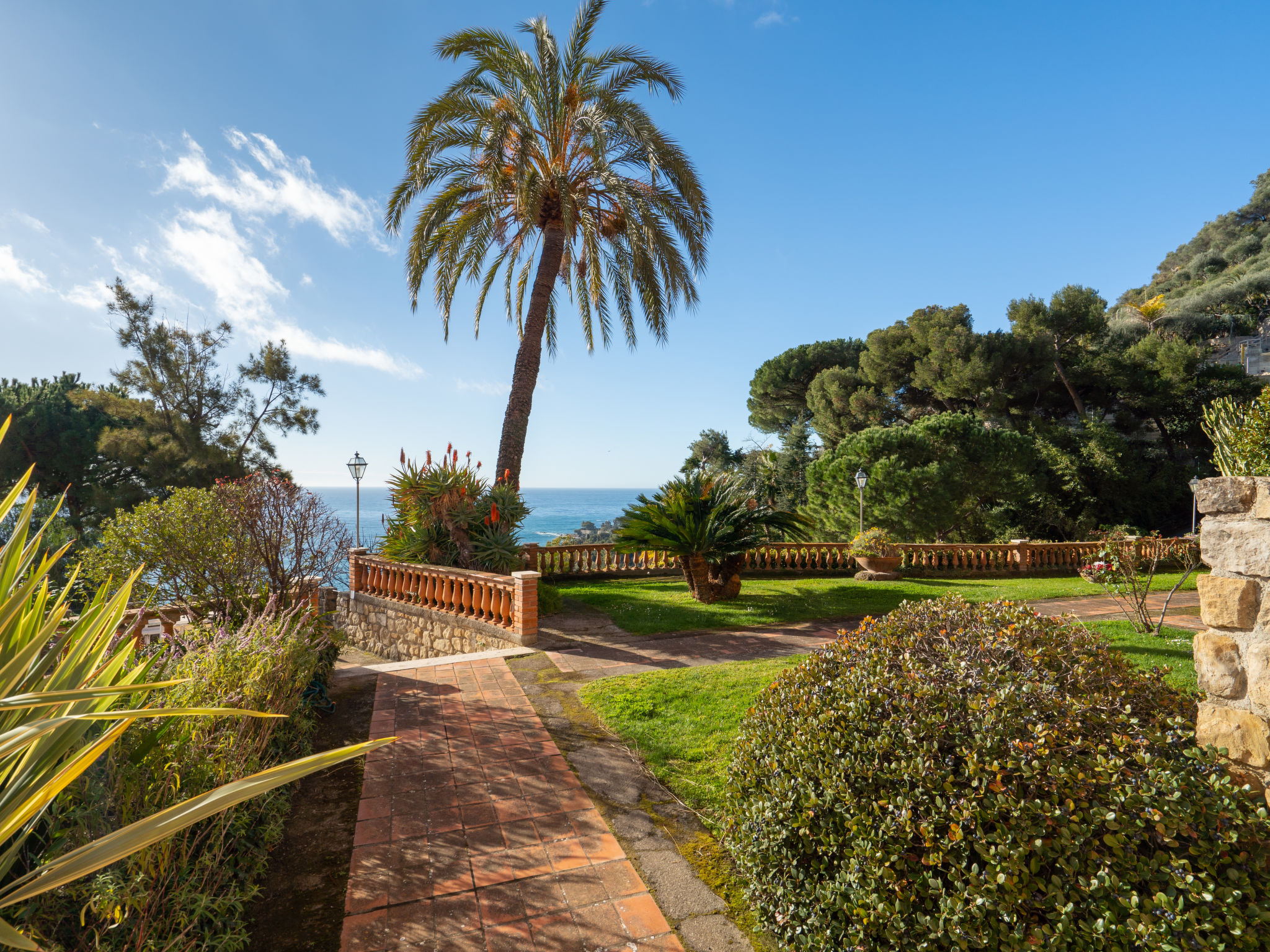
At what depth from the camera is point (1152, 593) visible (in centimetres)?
1105

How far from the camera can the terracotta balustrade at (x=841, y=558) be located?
43.6 feet

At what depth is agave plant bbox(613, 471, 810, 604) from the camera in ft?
30.7

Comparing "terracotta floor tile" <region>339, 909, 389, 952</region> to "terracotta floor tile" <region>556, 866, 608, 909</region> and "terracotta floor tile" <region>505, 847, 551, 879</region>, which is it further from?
"terracotta floor tile" <region>556, 866, 608, 909</region>

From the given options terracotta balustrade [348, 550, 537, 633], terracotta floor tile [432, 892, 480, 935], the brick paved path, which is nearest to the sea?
terracotta balustrade [348, 550, 537, 633]

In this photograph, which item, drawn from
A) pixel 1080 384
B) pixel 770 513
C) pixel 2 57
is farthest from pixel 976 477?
pixel 2 57

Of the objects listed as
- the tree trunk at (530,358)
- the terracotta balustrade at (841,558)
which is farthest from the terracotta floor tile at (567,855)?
the terracotta balustrade at (841,558)

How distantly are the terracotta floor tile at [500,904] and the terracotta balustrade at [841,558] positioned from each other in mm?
10170

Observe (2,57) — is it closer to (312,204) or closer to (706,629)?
(312,204)

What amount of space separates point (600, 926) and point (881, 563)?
12654 millimetres

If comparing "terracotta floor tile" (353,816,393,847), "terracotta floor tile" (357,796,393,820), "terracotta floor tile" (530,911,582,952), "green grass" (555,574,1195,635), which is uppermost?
"green grass" (555,574,1195,635)

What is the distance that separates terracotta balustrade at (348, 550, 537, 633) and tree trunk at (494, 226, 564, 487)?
3126 mm

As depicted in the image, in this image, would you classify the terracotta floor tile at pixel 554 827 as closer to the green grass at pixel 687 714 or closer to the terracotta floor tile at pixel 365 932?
the green grass at pixel 687 714

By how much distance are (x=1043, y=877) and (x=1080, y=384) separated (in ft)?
99.8

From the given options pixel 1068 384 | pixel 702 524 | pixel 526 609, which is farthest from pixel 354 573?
pixel 1068 384
